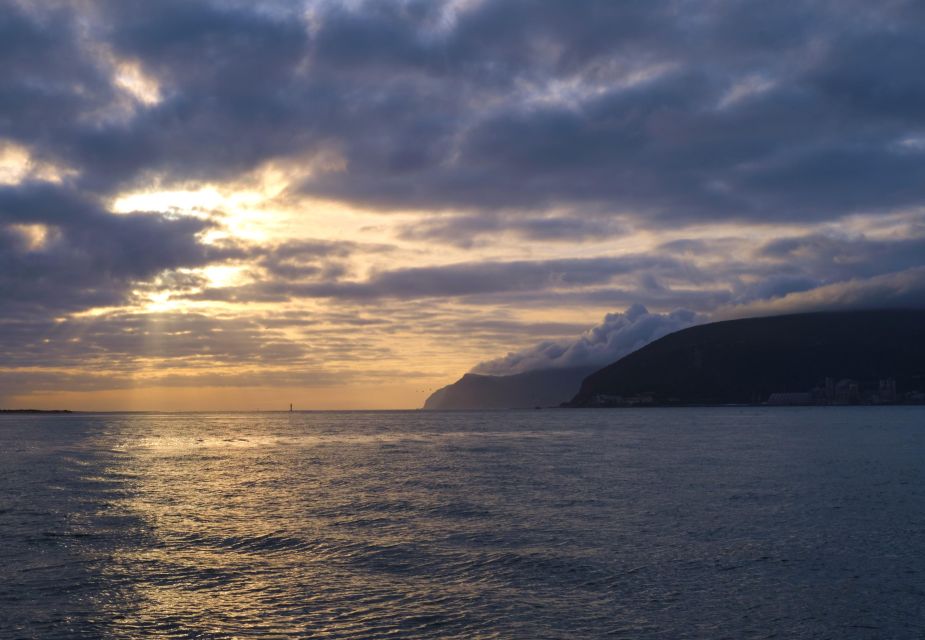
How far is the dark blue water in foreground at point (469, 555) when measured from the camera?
24.8 m

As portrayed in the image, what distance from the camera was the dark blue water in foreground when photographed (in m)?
24.8

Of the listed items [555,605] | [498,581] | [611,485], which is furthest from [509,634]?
[611,485]

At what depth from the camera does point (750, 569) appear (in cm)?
3170

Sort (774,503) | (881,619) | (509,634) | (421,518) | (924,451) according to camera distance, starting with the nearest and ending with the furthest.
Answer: (509,634), (881,619), (421,518), (774,503), (924,451)

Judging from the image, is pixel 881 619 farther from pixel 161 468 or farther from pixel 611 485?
pixel 161 468

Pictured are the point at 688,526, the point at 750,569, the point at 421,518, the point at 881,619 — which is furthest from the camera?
the point at 421,518

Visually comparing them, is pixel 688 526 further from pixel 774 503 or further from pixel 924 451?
pixel 924 451

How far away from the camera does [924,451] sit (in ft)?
318

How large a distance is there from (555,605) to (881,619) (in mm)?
11040

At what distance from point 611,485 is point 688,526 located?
752 inches

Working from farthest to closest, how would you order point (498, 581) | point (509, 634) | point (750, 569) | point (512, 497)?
point (512, 497), point (750, 569), point (498, 581), point (509, 634)

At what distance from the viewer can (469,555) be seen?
112ft

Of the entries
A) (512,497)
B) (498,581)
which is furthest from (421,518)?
(498,581)

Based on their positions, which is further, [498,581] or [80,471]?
[80,471]
